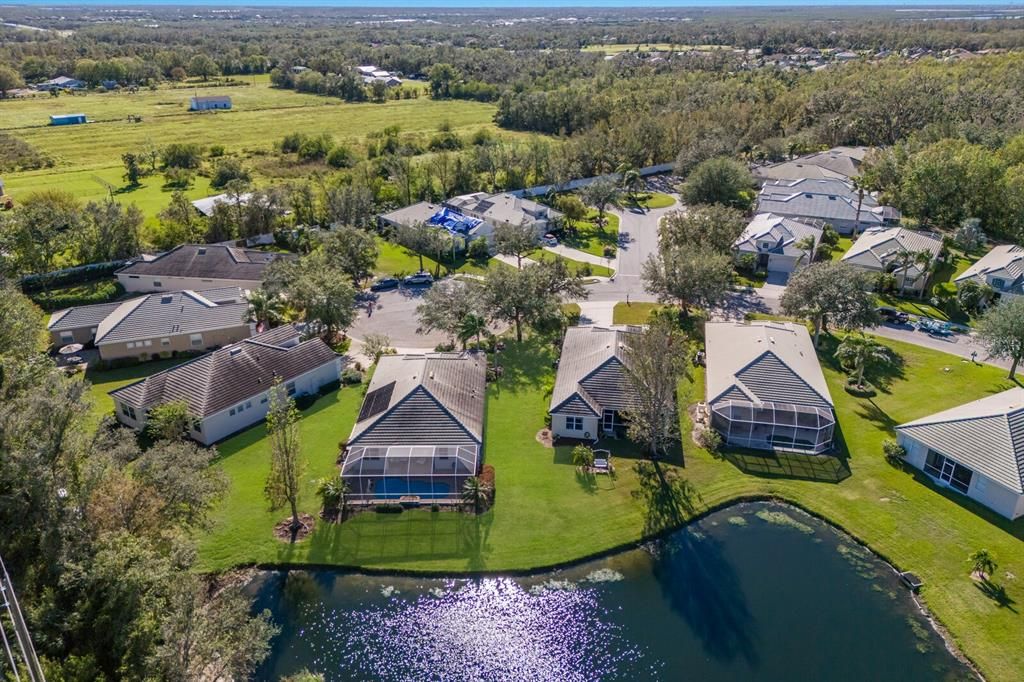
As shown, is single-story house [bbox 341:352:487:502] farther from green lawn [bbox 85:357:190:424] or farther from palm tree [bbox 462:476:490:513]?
green lawn [bbox 85:357:190:424]

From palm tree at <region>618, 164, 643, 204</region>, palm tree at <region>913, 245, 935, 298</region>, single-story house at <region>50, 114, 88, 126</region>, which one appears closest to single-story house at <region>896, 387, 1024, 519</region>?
palm tree at <region>913, 245, 935, 298</region>

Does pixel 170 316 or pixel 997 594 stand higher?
pixel 170 316

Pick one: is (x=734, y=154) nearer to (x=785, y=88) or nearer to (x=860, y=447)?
(x=785, y=88)

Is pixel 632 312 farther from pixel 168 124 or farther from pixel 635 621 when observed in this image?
pixel 168 124

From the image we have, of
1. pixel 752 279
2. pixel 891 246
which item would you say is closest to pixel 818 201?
pixel 891 246

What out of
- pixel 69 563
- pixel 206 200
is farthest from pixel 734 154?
pixel 69 563

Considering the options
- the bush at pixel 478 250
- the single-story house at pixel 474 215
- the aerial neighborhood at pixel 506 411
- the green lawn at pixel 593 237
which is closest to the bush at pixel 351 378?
the aerial neighborhood at pixel 506 411

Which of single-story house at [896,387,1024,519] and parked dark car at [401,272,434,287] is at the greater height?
single-story house at [896,387,1024,519]

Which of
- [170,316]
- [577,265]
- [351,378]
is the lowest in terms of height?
[351,378]
